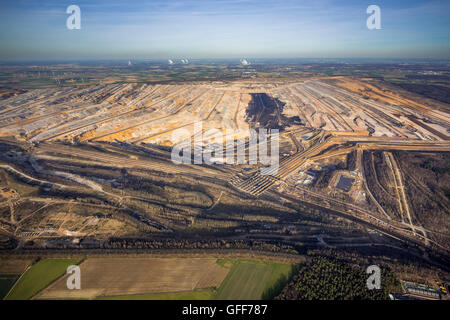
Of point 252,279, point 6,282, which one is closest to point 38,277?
point 6,282

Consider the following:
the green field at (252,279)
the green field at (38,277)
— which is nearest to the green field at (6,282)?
the green field at (38,277)

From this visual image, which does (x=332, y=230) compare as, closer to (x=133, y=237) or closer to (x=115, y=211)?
(x=133, y=237)

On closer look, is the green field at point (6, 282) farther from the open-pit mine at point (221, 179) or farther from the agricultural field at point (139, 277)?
the open-pit mine at point (221, 179)

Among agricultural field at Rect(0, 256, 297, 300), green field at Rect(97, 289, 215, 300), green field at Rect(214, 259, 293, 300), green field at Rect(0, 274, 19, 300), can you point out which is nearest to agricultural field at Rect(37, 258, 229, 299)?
agricultural field at Rect(0, 256, 297, 300)

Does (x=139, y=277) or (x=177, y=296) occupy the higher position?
(x=139, y=277)

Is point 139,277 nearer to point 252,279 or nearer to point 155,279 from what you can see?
point 155,279

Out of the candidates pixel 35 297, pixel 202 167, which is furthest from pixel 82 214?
pixel 202 167
